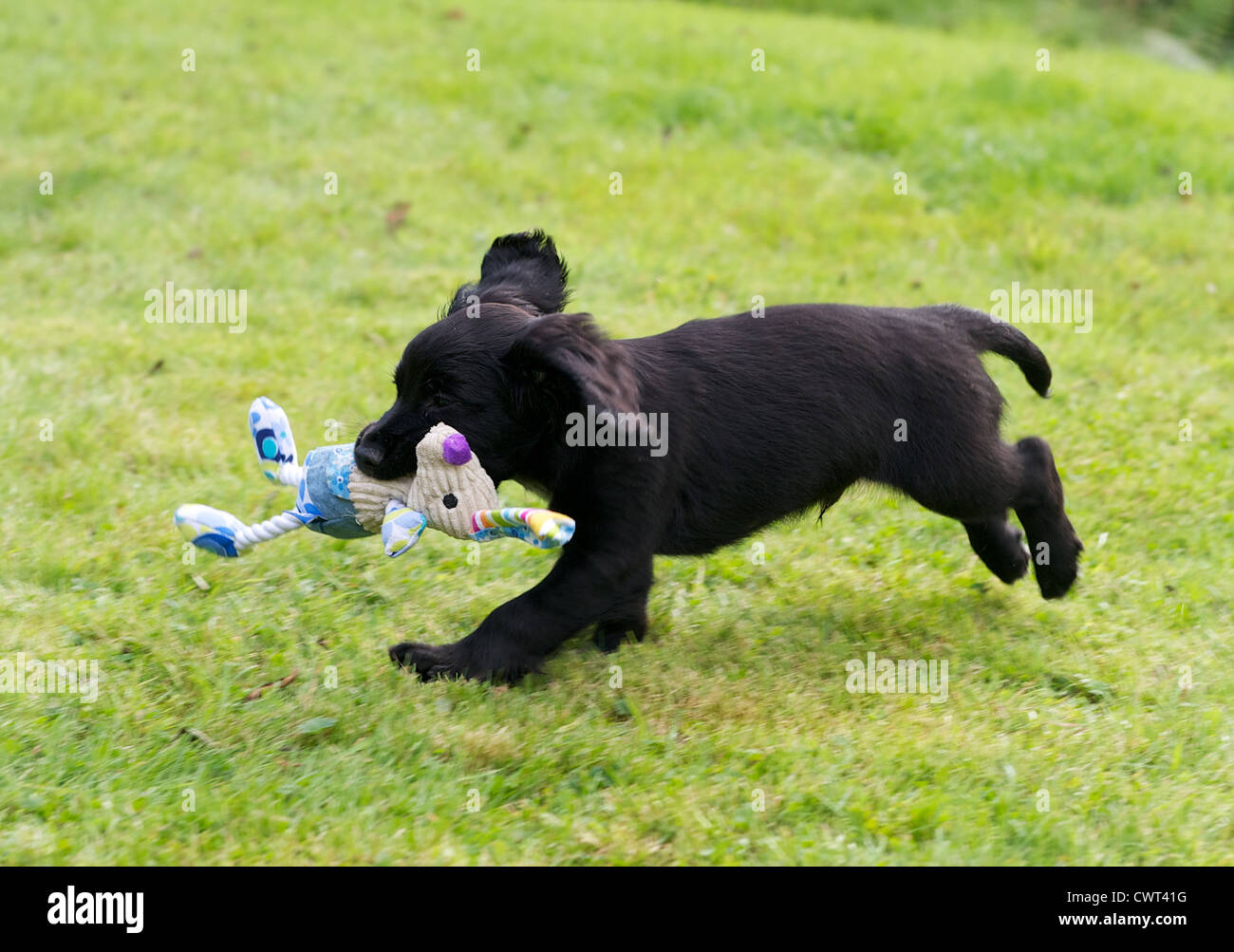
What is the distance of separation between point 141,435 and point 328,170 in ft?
13.2

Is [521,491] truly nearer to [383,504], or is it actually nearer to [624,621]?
[624,621]

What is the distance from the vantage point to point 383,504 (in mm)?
3473

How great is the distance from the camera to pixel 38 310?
6.82 metres

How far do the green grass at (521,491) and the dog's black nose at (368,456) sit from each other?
2.10ft

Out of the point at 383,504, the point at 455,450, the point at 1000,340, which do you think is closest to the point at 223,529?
the point at 383,504

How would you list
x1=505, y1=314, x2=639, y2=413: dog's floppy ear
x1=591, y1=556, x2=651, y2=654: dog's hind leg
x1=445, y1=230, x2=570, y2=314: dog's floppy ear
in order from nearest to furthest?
x1=505, y1=314, x2=639, y2=413: dog's floppy ear < x1=591, y1=556, x2=651, y2=654: dog's hind leg < x1=445, y1=230, x2=570, y2=314: dog's floppy ear

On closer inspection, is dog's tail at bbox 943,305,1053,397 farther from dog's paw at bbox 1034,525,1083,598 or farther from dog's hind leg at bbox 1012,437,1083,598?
dog's paw at bbox 1034,525,1083,598

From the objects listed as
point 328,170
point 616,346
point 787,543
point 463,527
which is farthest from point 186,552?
point 328,170

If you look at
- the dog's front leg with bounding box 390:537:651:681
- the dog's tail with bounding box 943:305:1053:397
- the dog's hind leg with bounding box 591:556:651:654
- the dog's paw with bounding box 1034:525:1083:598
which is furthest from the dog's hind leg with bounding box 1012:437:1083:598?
the dog's front leg with bounding box 390:537:651:681

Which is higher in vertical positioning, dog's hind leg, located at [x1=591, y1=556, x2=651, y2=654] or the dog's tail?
the dog's tail

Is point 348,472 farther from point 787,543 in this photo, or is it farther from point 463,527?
point 787,543

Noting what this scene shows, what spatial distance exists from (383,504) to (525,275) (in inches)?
37.4

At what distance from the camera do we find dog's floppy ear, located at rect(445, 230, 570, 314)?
387 centimetres

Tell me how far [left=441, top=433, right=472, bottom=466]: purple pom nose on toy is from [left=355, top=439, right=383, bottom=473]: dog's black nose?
26cm
